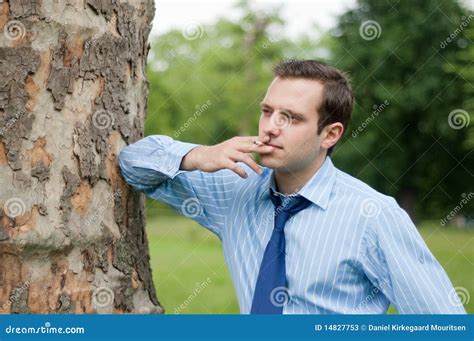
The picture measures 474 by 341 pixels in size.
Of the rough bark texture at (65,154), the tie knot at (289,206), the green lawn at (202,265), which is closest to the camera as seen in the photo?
the rough bark texture at (65,154)

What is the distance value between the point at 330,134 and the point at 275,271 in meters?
0.71

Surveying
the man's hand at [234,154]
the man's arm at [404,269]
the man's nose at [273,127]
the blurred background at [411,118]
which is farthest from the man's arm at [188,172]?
the blurred background at [411,118]

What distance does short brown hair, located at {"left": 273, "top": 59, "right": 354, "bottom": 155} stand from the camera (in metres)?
3.26

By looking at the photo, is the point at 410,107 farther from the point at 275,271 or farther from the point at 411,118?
the point at 275,271

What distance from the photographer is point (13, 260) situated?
2852 millimetres

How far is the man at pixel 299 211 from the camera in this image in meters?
2.93

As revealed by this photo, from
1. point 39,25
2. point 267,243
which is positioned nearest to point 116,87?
point 39,25

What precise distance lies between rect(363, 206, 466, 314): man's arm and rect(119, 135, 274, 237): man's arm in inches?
23.0

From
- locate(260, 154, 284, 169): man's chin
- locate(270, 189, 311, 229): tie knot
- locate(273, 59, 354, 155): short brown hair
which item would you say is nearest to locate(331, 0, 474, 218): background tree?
locate(273, 59, 354, 155): short brown hair

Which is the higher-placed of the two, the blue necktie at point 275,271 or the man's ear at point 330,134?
the man's ear at point 330,134

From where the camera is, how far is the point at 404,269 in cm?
287

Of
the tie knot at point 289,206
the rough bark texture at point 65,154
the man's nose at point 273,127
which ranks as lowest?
the rough bark texture at point 65,154

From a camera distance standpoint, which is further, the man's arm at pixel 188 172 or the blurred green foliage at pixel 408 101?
A: the blurred green foliage at pixel 408 101

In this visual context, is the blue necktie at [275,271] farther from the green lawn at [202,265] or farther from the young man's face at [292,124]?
the green lawn at [202,265]
